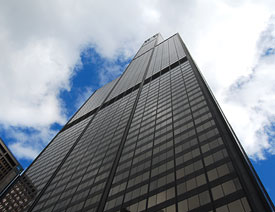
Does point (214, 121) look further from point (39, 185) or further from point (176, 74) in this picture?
point (39, 185)

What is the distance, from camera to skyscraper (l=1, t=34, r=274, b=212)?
27.8 m

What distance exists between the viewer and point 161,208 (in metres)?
29.2

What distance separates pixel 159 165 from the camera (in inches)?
1500

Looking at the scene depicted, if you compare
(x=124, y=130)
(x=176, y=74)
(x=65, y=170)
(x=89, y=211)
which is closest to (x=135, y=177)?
(x=89, y=211)

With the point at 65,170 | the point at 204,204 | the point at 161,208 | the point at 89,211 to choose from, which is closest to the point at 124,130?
the point at 65,170

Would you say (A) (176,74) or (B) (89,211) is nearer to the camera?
(B) (89,211)

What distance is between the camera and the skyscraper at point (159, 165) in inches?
1095

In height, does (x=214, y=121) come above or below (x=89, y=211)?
above

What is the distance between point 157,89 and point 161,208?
5320 cm

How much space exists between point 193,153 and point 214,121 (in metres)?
8.71

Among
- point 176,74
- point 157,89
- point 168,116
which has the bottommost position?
point 168,116

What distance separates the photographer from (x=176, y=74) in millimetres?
83188

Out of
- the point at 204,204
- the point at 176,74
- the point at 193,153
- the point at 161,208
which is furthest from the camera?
the point at 176,74

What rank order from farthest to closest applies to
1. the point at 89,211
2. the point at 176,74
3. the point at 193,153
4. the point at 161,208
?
the point at 176,74
the point at 89,211
the point at 193,153
the point at 161,208
